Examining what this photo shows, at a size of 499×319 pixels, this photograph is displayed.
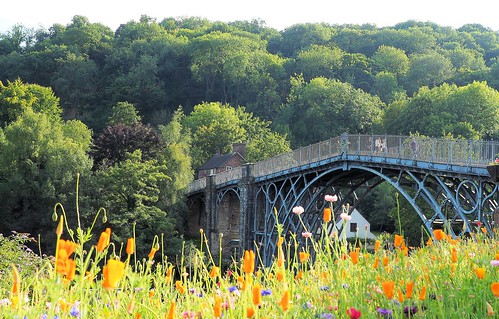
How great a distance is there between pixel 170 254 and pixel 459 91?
1129 inches

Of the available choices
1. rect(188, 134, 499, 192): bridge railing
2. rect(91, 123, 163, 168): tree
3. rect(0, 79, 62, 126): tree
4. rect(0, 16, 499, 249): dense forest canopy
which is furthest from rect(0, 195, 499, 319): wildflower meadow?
rect(0, 79, 62, 126): tree

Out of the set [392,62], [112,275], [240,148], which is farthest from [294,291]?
[392,62]

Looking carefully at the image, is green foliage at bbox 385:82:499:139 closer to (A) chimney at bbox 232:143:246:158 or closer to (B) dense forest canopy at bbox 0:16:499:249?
(B) dense forest canopy at bbox 0:16:499:249

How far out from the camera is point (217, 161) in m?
53.2

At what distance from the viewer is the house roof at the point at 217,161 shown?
52.2m

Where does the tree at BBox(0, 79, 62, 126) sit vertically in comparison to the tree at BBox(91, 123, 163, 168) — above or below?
above

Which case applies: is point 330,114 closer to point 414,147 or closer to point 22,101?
point 22,101

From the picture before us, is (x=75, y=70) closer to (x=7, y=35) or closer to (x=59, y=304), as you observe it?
(x=7, y=35)

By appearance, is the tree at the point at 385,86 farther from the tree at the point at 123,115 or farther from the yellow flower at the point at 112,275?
the yellow flower at the point at 112,275

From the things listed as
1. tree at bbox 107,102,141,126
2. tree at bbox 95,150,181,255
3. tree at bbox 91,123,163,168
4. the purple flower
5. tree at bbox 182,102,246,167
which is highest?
tree at bbox 107,102,141,126

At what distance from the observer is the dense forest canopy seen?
38594mm

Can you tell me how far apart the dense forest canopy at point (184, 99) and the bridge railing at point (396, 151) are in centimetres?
759

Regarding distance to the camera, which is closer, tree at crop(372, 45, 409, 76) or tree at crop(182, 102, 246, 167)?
tree at crop(182, 102, 246, 167)

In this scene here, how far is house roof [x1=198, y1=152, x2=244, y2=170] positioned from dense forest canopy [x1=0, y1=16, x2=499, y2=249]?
5.34 ft
